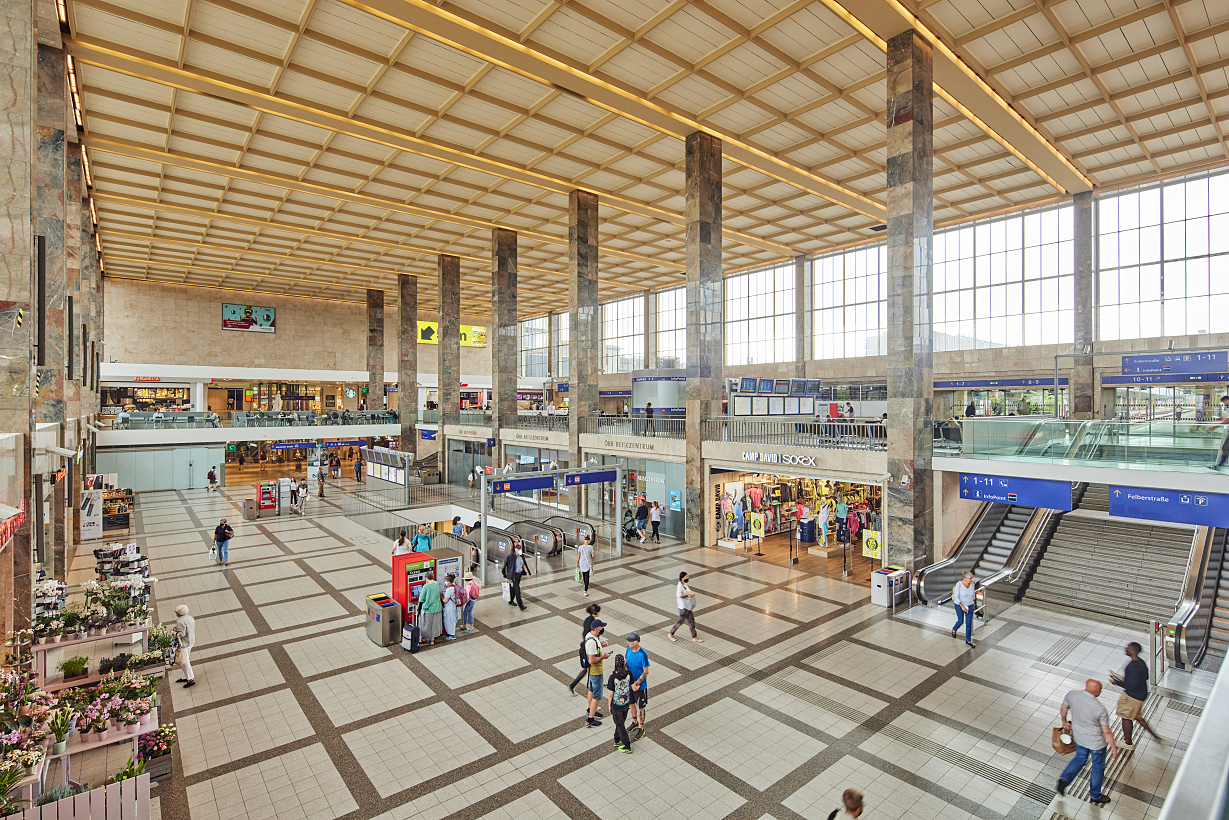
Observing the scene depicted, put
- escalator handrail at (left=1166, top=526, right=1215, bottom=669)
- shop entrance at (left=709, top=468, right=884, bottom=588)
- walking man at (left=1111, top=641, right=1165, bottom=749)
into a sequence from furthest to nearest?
shop entrance at (left=709, top=468, right=884, bottom=588) < escalator handrail at (left=1166, top=526, right=1215, bottom=669) < walking man at (left=1111, top=641, right=1165, bottom=749)

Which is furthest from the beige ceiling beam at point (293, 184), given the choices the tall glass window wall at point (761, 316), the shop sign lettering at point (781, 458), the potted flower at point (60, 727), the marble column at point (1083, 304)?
the marble column at point (1083, 304)

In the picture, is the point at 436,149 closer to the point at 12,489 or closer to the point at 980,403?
the point at 12,489

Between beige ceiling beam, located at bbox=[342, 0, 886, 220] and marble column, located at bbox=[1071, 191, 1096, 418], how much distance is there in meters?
10.7

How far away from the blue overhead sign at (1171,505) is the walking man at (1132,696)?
192 inches

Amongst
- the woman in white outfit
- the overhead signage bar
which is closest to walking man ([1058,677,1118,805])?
the woman in white outfit

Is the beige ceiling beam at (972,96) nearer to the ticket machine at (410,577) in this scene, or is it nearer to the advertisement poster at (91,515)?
the ticket machine at (410,577)

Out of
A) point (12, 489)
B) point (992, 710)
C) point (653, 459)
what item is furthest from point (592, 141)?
point (992, 710)

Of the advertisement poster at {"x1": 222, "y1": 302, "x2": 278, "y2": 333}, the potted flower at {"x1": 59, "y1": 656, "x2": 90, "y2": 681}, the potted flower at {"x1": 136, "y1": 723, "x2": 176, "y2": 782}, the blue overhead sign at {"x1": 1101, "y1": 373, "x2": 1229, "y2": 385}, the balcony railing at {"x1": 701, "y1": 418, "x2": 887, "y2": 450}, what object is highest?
the advertisement poster at {"x1": 222, "y1": 302, "x2": 278, "y2": 333}

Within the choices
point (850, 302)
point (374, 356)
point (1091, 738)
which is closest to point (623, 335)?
point (374, 356)

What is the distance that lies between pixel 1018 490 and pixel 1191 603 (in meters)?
3.18

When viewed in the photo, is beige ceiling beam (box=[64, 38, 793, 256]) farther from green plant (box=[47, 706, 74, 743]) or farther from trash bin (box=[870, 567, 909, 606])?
trash bin (box=[870, 567, 909, 606])

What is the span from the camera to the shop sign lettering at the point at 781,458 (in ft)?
50.6

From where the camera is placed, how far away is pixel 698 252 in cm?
1867

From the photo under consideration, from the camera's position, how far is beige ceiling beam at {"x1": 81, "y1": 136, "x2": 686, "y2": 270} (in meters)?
18.7
